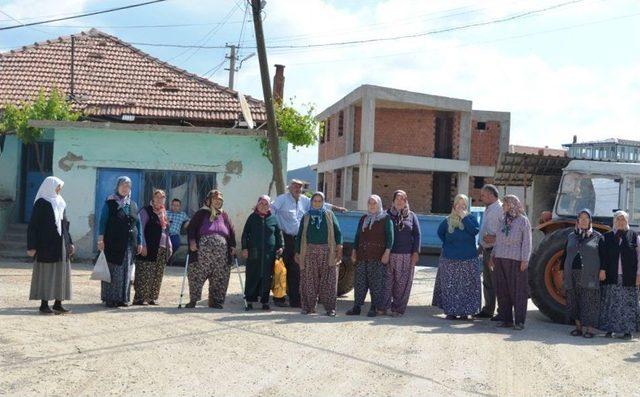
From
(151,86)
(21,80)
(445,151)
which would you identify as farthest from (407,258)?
(445,151)

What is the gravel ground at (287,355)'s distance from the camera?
263 inches

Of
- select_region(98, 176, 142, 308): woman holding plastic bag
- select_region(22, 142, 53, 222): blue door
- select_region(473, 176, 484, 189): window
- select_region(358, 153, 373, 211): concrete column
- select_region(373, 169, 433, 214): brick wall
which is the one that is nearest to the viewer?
select_region(98, 176, 142, 308): woman holding plastic bag

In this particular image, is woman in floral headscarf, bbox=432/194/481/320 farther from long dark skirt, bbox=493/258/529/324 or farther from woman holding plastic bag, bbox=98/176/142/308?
woman holding plastic bag, bbox=98/176/142/308

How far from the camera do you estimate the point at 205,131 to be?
17359 mm

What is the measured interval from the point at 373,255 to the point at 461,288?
1223 mm

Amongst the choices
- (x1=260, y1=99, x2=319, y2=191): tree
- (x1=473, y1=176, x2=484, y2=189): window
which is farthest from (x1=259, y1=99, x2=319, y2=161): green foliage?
(x1=473, y1=176, x2=484, y2=189): window

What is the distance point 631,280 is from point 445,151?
23.4 metres

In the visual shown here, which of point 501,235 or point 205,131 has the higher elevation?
point 205,131

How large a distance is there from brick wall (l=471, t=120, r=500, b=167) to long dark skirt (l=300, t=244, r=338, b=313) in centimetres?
2621

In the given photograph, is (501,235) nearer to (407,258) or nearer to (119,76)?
(407,258)

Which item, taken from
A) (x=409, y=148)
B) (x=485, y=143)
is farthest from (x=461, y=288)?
(x=485, y=143)

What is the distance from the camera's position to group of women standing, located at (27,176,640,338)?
10086 mm

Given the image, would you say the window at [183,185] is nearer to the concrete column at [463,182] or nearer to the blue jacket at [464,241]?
the blue jacket at [464,241]

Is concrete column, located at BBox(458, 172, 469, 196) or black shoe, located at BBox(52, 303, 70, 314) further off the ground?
concrete column, located at BBox(458, 172, 469, 196)
